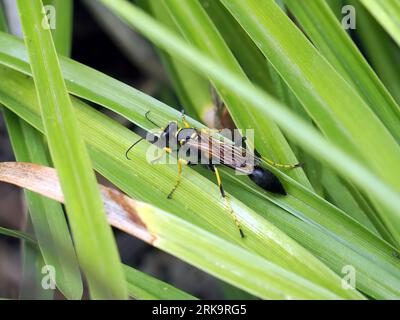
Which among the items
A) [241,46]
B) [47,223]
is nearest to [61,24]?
[241,46]

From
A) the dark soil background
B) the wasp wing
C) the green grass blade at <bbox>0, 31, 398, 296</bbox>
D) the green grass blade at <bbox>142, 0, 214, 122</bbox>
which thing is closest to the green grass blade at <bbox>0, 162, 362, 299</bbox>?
the green grass blade at <bbox>0, 31, 398, 296</bbox>

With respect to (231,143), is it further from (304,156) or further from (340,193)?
(340,193)

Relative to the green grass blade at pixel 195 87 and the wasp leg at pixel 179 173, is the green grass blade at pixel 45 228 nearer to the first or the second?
the wasp leg at pixel 179 173

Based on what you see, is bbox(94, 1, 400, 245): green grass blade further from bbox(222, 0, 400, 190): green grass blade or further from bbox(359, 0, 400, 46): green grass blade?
bbox(359, 0, 400, 46): green grass blade
